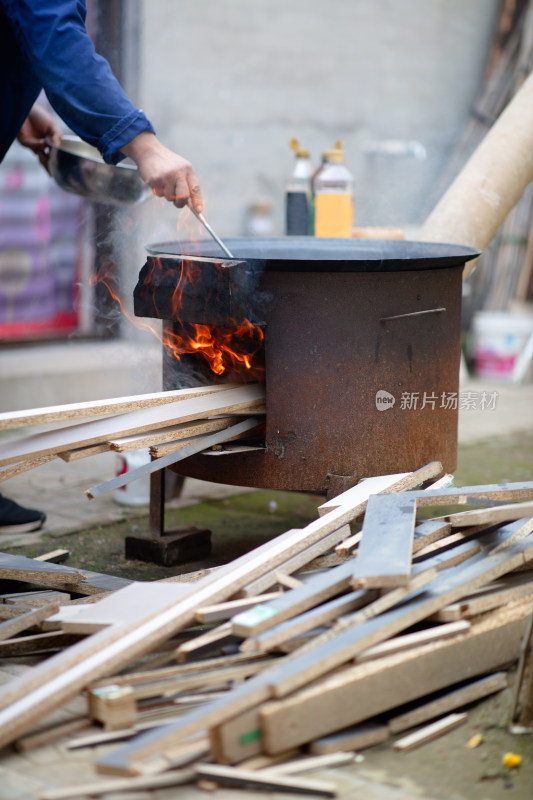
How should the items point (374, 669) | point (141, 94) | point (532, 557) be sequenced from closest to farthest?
point (374, 669), point (532, 557), point (141, 94)

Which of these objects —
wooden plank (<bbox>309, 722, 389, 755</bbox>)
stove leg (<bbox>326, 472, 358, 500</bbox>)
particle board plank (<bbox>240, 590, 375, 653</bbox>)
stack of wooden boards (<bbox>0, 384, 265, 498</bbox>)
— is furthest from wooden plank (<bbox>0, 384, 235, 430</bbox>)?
wooden plank (<bbox>309, 722, 389, 755</bbox>)

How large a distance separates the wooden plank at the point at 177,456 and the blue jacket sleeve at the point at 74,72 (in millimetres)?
974

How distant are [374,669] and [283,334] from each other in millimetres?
1339

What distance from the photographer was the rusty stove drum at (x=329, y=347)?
10.6ft

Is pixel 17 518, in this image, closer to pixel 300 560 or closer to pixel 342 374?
pixel 342 374

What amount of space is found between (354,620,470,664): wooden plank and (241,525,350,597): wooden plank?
374 millimetres

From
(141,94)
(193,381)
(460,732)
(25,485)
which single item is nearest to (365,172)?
(141,94)

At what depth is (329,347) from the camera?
3.29 meters

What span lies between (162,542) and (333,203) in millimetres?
1871

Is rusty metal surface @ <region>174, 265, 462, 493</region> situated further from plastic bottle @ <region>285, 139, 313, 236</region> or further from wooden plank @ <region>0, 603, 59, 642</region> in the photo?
plastic bottle @ <region>285, 139, 313, 236</region>

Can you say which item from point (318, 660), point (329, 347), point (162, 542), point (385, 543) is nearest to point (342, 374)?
point (329, 347)

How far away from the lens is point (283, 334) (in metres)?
3.27

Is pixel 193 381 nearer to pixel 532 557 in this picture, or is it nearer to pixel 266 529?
pixel 266 529

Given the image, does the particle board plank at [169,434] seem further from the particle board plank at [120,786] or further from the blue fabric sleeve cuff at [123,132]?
the particle board plank at [120,786]
